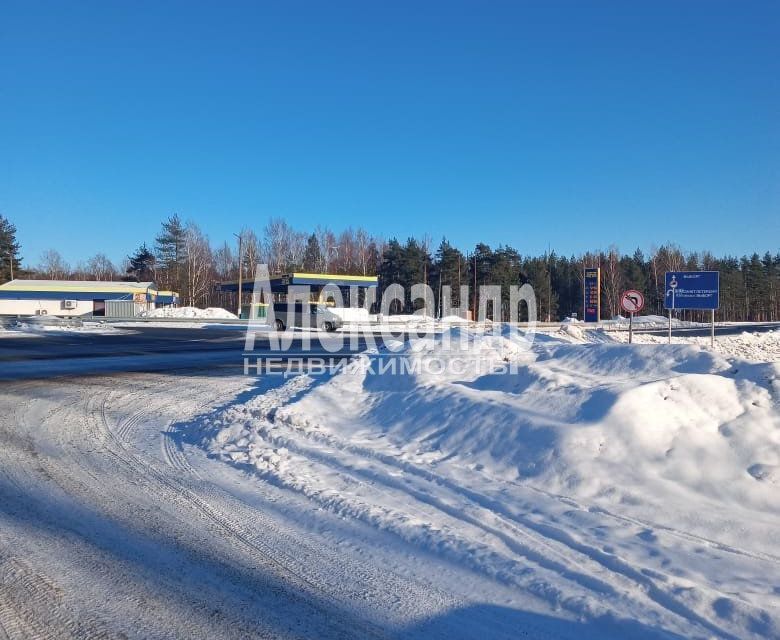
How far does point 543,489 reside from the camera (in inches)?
223

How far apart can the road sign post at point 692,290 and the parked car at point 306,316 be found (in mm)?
18976

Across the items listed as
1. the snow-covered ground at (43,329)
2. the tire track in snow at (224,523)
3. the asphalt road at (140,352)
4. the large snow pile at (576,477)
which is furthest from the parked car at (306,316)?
the tire track in snow at (224,523)

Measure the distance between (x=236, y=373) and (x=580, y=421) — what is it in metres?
11.1

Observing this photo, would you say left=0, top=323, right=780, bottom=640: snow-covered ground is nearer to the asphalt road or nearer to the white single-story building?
the asphalt road

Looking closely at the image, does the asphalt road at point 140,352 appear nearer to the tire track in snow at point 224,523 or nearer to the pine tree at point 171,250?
the tire track in snow at point 224,523

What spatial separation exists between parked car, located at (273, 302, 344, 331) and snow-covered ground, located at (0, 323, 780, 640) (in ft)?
76.1

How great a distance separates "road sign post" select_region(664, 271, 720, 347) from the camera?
60.4 ft

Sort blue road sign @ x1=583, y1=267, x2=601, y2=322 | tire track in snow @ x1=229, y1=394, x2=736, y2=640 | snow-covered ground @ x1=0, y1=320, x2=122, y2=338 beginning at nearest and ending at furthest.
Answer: tire track in snow @ x1=229, y1=394, x2=736, y2=640 → snow-covered ground @ x1=0, y1=320, x2=122, y2=338 → blue road sign @ x1=583, y1=267, x2=601, y2=322

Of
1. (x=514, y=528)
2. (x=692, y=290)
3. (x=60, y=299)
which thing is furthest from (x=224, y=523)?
(x=60, y=299)

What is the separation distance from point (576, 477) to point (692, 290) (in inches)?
627

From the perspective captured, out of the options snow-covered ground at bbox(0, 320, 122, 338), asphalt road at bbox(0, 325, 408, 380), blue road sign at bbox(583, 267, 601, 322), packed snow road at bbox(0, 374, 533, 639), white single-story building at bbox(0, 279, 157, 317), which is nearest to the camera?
packed snow road at bbox(0, 374, 533, 639)

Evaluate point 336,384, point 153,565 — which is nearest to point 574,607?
point 153,565

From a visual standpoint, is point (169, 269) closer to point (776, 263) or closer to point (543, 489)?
point (543, 489)

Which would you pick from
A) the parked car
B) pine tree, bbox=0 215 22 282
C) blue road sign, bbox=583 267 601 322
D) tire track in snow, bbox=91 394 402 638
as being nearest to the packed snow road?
tire track in snow, bbox=91 394 402 638
